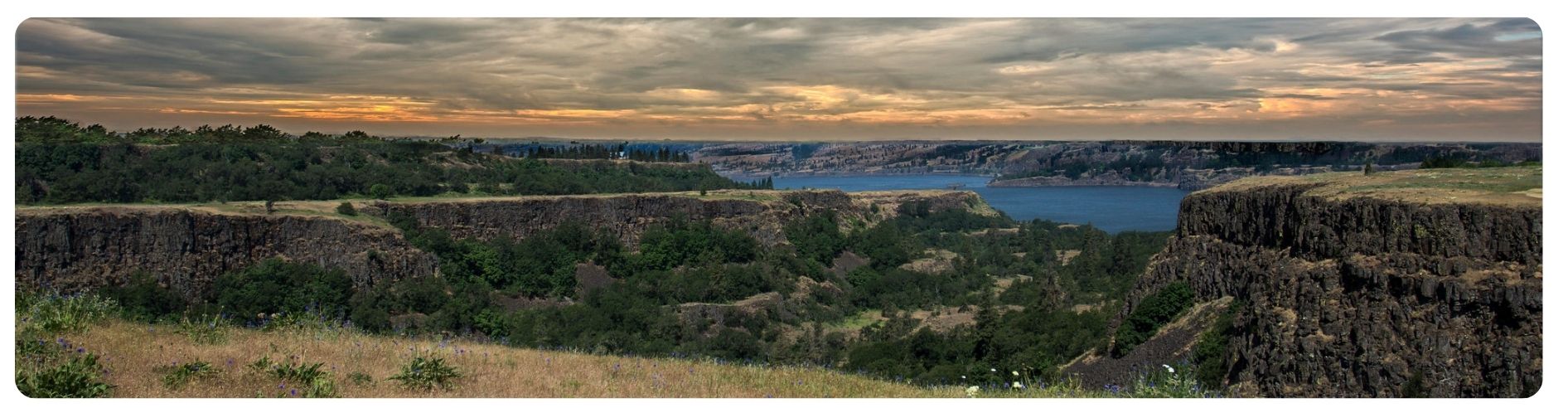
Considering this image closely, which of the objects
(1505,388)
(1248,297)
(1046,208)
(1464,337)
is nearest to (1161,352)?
(1248,297)

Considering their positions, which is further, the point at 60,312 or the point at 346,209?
the point at 346,209

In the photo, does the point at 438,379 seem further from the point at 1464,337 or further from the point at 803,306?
the point at 803,306

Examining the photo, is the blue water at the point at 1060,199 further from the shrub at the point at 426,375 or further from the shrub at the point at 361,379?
the shrub at the point at 361,379

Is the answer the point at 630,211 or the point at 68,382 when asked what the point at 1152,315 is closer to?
the point at 68,382

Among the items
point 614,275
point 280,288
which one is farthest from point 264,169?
point 614,275

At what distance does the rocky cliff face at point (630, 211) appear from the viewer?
67375mm

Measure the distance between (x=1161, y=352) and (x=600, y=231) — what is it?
50505 mm

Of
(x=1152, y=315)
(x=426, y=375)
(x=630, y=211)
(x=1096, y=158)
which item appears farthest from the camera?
(x=1096, y=158)

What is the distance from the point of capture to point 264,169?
→ 6238 cm

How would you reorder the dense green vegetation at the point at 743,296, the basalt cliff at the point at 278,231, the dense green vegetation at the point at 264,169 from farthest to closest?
the dense green vegetation at the point at 264,169 < the dense green vegetation at the point at 743,296 < the basalt cliff at the point at 278,231

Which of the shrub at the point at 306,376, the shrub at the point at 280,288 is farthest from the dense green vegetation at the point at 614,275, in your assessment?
A: the shrub at the point at 306,376

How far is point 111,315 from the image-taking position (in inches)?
563

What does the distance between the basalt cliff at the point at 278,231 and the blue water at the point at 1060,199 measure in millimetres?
26111

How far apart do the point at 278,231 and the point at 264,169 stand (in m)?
8.69
